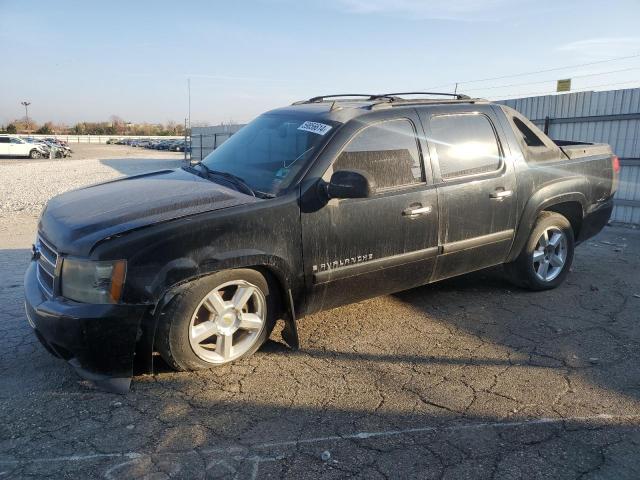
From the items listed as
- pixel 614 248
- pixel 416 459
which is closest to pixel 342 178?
pixel 416 459

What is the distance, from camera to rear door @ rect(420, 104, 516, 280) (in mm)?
4184

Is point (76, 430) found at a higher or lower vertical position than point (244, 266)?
lower

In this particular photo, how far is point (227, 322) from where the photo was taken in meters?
3.38

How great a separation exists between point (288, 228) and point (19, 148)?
130 feet

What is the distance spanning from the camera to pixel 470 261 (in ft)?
14.7

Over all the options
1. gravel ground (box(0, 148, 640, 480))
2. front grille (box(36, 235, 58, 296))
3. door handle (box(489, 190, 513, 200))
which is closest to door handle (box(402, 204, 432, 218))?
door handle (box(489, 190, 513, 200))

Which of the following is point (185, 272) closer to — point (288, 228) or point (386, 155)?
point (288, 228)

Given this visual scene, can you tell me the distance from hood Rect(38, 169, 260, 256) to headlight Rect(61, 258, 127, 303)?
9cm

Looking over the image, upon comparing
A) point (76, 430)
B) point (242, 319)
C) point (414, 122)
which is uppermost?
point (414, 122)

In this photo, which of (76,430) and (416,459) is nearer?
(416,459)

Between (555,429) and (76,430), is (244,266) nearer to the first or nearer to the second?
(76,430)

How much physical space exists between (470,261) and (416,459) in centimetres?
230

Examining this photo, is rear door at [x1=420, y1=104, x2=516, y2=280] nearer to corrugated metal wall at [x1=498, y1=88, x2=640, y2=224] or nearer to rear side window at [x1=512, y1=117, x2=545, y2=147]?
rear side window at [x1=512, y1=117, x2=545, y2=147]

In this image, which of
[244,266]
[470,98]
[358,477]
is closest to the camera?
[358,477]
